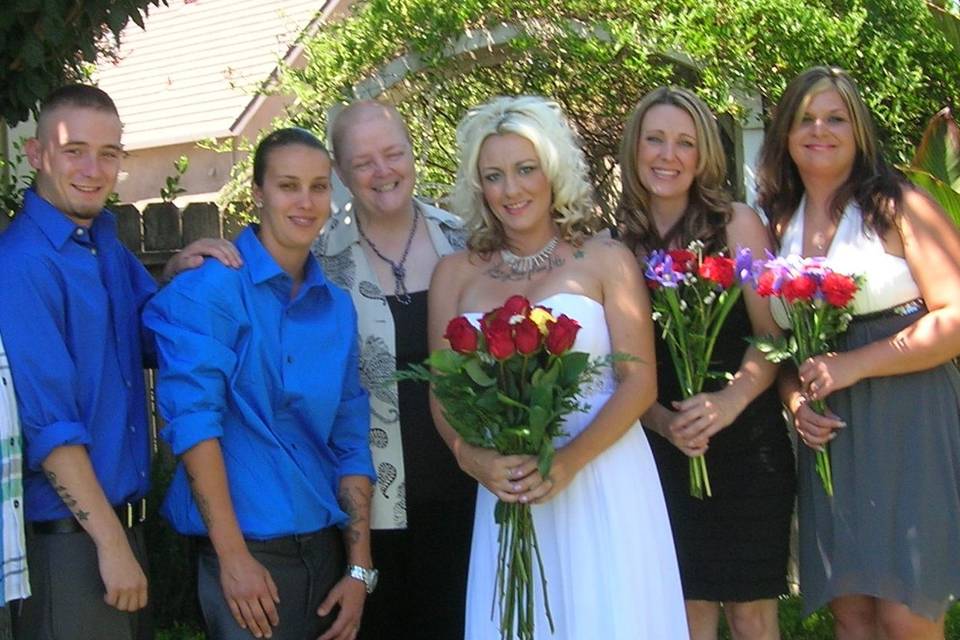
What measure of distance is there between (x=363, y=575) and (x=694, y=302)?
1416 millimetres

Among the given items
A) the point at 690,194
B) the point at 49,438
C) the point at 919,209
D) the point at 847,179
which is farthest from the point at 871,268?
the point at 49,438

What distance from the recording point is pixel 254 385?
3570 mm

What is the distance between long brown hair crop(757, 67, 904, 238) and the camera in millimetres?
3896

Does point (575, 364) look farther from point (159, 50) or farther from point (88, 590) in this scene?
point (159, 50)

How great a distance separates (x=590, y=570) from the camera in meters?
3.59

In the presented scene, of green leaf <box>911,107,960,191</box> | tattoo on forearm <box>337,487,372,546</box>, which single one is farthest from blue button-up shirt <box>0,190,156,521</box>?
green leaf <box>911,107,960,191</box>

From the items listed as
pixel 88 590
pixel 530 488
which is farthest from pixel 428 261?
pixel 88 590

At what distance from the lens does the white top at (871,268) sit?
12.6ft

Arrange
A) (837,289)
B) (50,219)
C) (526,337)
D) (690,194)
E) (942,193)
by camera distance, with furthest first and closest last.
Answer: (942,193) < (690,194) < (837,289) < (50,219) < (526,337)

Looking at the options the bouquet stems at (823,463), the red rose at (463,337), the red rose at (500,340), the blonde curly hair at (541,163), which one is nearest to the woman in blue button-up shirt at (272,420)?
the blonde curly hair at (541,163)

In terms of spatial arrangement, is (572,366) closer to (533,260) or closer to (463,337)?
(463,337)

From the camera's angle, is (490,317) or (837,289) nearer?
(490,317)

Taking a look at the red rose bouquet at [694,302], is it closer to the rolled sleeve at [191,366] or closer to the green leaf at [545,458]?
the green leaf at [545,458]

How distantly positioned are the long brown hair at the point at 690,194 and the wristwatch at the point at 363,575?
1.44m
